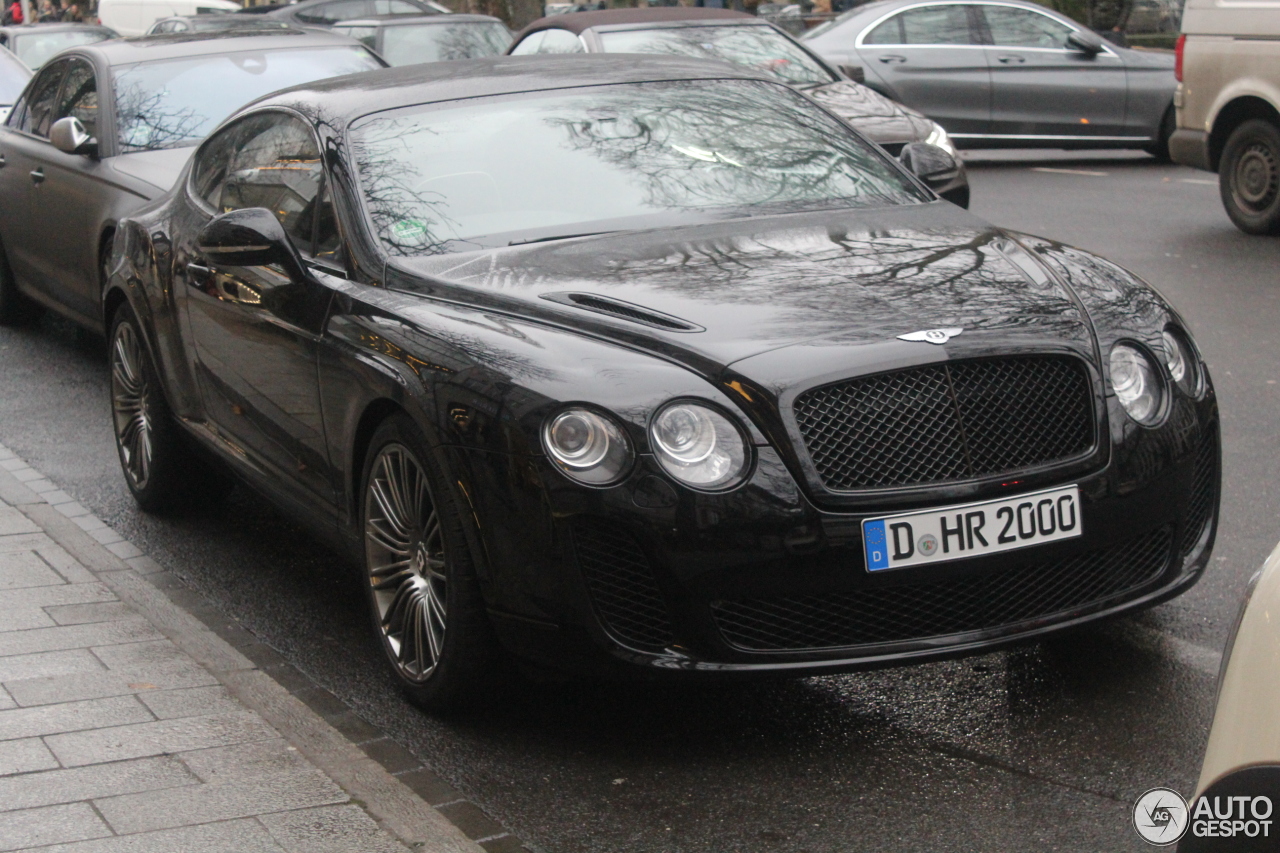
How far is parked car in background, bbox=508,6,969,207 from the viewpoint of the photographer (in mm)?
11969

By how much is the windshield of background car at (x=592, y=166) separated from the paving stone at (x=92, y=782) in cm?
159

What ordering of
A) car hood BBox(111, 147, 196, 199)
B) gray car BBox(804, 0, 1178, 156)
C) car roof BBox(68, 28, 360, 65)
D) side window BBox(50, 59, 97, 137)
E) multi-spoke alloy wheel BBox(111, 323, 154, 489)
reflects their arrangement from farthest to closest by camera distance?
gray car BBox(804, 0, 1178, 156) → car roof BBox(68, 28, 360, 65) → side window BBox(50, 59, 97, 137) → car hood BBox(111, 147, 196, 199) → multi-spoke alloy wheel BBox(111, 323, 154, 489)

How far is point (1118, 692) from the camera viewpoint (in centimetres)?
435

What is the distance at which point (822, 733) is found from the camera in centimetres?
421

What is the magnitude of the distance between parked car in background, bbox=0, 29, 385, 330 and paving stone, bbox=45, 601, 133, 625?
10.9ft

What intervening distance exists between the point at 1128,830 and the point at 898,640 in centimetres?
64

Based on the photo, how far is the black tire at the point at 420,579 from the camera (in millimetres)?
4151

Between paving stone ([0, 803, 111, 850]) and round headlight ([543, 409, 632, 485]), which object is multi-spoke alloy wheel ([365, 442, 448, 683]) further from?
paving stone ([0, 803, 111, 850])

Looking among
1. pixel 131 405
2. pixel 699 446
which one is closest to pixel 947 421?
pixel 699 446

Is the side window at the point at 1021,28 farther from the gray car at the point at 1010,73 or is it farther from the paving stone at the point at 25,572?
the paving stone at the point at 25,572

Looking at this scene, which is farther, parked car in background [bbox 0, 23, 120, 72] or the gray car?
parked car in background [bbox 0, 23, 120, 72]

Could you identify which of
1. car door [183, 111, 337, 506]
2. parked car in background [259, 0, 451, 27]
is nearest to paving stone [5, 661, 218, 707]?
car door [183, 111, 337, 506]

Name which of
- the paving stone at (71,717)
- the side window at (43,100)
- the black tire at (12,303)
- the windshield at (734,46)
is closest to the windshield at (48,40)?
the windshield at (734,46)

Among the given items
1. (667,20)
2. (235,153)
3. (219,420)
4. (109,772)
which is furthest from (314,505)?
(667,20)
